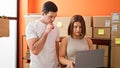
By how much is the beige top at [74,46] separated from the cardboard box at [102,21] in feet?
3.05

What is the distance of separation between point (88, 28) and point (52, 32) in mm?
1192

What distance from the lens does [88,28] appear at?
116 inches

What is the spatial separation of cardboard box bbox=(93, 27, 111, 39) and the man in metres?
1.17

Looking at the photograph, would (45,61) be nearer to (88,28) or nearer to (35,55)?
(35,55)

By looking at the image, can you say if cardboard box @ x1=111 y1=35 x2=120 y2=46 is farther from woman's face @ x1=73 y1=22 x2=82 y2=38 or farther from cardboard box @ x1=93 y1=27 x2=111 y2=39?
woman's face @ x1=73 y1=22 x2=82 y2=38

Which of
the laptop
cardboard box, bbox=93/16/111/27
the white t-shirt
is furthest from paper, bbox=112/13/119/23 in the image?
the white t-shirt

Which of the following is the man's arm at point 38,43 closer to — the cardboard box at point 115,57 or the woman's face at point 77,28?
the woman's face at point 77,28

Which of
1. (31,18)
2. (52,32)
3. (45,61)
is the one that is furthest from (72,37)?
(31,18)

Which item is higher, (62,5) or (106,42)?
A: (62,5)

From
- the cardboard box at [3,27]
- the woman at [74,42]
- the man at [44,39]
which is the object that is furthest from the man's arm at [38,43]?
the cardboard box at [3,27]

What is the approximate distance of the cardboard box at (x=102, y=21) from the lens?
2840mm

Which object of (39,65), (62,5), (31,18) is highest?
(62,5)

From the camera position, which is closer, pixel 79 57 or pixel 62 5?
pixel 79 57

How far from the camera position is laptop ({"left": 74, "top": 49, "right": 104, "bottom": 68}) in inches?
61.9
